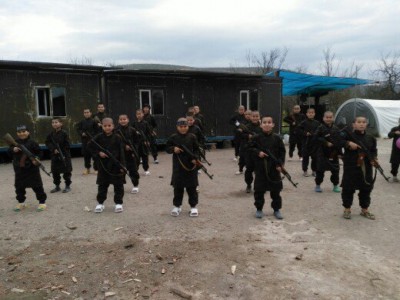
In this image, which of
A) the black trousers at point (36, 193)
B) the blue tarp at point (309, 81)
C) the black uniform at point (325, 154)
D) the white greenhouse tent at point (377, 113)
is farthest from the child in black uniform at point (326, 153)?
the white greenhouse tent at point (377, 113)

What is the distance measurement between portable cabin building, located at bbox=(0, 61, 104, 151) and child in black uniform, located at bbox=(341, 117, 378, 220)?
9.32m

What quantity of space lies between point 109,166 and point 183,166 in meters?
1.23

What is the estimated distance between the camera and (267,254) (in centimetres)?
425

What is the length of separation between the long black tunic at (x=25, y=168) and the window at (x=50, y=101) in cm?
622

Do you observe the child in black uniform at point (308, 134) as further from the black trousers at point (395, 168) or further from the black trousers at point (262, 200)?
the black trousers at point (262, 200)

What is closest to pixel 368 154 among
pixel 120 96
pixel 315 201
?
pixel 315 201

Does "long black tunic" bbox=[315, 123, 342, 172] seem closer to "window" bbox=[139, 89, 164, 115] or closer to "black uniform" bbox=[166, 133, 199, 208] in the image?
"black uniform" bbox=[166, 133, 199, 208]

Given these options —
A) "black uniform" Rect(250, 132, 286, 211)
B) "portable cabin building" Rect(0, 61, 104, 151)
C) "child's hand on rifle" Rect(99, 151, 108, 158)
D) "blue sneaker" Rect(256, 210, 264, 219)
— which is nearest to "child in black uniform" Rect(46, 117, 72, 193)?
"child's hand on rifle" Rect(99, 151, 108, 158)

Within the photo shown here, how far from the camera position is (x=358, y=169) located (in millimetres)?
5387

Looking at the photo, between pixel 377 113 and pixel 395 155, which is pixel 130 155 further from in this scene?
pixel 377 113

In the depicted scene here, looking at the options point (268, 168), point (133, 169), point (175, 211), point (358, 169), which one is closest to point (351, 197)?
point (358, 169)

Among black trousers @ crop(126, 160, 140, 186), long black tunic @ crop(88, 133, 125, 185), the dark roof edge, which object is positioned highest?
the dark roof edge

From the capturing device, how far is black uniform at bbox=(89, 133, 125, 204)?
584cm

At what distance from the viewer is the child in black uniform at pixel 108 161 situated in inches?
230
